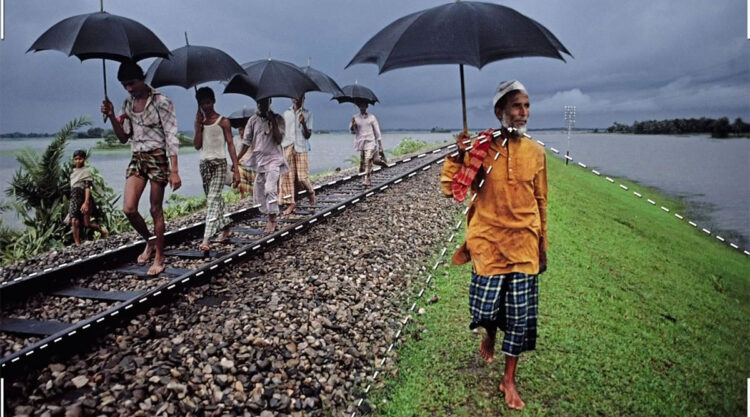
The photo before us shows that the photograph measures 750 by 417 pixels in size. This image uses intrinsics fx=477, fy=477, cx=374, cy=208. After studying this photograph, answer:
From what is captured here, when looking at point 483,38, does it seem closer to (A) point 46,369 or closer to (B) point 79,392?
(B) point 79,392

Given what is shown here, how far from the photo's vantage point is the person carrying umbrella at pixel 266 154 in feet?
24.8

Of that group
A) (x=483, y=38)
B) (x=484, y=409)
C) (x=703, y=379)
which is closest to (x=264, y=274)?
(x=484, y=409)

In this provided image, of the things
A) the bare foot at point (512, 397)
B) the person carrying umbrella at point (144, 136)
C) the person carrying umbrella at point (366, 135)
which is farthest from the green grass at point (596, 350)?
the person carrying umbrella at point (366, 135)

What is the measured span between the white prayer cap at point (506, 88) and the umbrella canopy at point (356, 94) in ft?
31.6

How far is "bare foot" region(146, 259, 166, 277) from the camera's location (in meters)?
5.58

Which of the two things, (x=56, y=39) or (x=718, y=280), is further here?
(x=718, y=280)

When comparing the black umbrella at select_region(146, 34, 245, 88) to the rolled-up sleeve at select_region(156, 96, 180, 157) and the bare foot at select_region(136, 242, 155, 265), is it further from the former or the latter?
the bare foot at select_region(136, 242, 155, 265)

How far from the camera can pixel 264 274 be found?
5.81 m

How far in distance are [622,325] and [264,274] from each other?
4.16m

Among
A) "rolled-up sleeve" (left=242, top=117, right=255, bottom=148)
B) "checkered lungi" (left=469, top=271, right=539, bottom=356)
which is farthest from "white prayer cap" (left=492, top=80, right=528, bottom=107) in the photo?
"rolled-up sleeve" (left=242, top=117, right=255, bottom=148)

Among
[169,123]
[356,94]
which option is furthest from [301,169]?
[169,123]

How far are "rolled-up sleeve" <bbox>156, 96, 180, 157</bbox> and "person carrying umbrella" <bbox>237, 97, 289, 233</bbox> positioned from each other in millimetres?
2205

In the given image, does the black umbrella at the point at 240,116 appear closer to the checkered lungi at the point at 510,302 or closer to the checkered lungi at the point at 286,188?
the checkered lungi at the point at 286,188

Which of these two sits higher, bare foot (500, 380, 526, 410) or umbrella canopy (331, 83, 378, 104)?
umbrella canopy (331, 83, 378, 104)
